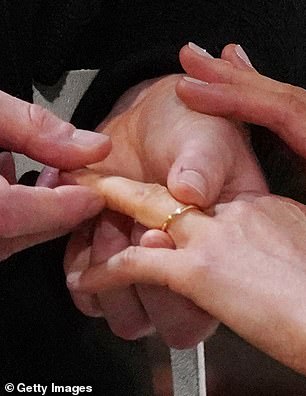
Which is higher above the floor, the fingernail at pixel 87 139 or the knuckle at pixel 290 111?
the knuckle at pixel 290 111

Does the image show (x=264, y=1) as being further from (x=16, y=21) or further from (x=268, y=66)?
(x=16, y=21)

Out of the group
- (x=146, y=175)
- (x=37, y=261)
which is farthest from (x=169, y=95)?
(x=37, y=261)

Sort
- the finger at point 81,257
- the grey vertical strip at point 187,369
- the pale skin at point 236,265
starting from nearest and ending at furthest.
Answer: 1. the pale skin at point 236,265
2. the finger at point 81,257
3. the grey vertical strip at point 187,369

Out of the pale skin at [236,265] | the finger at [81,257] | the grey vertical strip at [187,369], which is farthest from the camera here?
the grey vertical strip at [187,369]

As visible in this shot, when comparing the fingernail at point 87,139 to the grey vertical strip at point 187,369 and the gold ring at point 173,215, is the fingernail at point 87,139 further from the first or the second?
the grey vertical strip at point 187,369

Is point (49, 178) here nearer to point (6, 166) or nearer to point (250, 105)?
point (6, 166)

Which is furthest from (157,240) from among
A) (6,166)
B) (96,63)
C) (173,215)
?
(96,63)

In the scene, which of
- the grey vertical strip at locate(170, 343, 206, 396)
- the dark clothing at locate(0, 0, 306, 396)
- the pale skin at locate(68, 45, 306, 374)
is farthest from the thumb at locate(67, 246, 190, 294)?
the grey vertical strip at locate(170, 343, 206, 396)

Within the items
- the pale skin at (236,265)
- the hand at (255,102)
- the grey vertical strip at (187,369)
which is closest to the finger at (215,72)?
the hand at (255,102)
